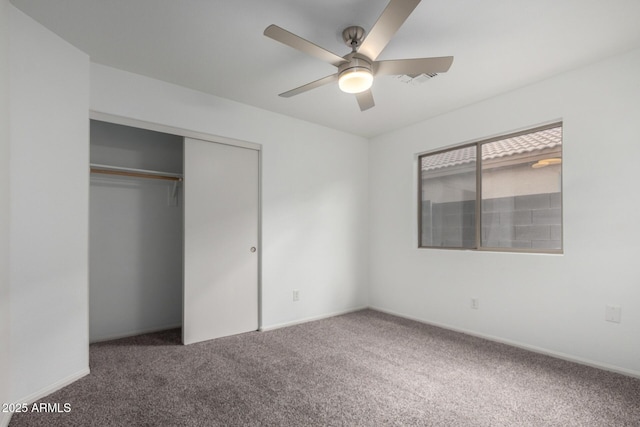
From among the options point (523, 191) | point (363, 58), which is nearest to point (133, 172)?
point (363, 58)

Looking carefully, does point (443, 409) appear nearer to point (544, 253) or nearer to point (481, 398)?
point (481, 398)

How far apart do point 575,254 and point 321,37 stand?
274 centimetres

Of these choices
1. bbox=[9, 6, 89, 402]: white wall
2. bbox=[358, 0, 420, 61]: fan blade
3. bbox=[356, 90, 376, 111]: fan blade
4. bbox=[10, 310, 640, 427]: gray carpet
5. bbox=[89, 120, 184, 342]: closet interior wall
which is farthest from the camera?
bbox=[89, 120, 184, 342]: closet interior wall

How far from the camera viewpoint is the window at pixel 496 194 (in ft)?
9.92

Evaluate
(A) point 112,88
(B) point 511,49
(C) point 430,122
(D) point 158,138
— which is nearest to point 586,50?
(B) point 511,49

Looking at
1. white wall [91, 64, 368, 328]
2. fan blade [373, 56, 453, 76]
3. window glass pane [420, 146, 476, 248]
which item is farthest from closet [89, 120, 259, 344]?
window glass pane [420, 146, 476, 248]

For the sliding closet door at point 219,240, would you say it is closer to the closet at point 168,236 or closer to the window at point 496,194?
the closet at point 168,236

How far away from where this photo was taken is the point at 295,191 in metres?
3.90

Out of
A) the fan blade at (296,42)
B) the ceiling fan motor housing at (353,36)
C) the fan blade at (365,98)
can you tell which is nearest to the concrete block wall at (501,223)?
the fan blade at (365,98)

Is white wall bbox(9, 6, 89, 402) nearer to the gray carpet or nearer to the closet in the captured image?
the gray carpet

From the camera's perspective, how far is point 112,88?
2.70 m

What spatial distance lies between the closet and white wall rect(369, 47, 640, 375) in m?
2.26

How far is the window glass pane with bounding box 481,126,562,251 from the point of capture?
299 centimetres

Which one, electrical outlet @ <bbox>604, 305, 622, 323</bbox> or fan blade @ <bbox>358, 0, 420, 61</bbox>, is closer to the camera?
fan blade @ <bbox>358, 0, 420, 61</bbox>
